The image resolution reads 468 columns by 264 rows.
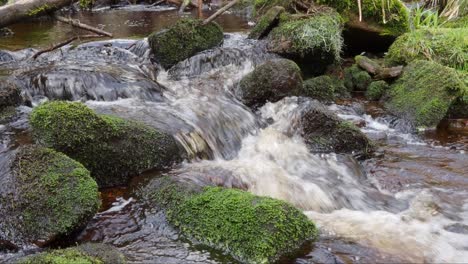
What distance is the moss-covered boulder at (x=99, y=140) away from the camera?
415cm

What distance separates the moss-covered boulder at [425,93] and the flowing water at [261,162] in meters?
0.20

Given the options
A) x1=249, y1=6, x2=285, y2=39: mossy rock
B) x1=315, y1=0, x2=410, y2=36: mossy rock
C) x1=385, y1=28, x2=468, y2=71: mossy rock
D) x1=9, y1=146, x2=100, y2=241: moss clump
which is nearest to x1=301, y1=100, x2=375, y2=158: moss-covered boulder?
x1=385, y1=28, x2=468, y2=71: mossy rock

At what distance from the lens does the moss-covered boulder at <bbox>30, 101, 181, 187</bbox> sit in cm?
415

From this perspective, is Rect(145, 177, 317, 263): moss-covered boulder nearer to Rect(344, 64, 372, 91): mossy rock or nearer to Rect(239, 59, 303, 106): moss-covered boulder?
Rect(239, 59, 303, 106): moss-covered boulder

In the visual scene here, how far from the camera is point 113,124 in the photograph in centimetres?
450

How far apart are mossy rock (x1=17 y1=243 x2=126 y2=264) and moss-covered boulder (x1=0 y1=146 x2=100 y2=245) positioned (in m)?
0.37

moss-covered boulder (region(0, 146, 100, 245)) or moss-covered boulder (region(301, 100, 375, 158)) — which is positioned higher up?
moss-covered boulder (region(0, 146, 100, 245))

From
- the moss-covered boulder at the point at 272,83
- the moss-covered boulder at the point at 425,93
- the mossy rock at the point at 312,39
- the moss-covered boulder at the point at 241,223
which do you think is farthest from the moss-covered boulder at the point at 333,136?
the mossy rock at the point at 312,39

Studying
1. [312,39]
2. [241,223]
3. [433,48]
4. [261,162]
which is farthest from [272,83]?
[241,223]

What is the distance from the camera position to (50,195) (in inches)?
134

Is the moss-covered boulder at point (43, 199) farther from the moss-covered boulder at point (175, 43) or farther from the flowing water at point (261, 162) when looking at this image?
the moss-covered boulder at point (175, 43)

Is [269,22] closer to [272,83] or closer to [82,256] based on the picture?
[272,83]

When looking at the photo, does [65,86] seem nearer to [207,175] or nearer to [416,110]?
[207,175]

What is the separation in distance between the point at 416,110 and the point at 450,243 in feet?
10.2
